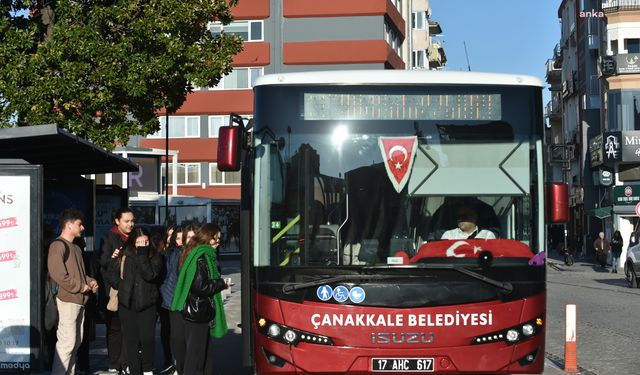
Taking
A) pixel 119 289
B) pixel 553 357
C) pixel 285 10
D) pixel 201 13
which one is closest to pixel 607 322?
pixel 553 357

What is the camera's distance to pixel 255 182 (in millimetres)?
10719

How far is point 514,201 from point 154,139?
66.3 m

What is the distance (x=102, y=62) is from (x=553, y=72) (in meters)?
83.2

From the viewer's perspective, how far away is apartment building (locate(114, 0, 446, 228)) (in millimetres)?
71688

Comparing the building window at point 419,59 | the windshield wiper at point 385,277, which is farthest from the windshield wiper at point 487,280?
the building window at point 419,59

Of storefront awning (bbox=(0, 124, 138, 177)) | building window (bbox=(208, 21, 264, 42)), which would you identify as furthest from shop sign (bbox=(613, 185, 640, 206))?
storefront awning (bbox=(0, 124, 138, 177))

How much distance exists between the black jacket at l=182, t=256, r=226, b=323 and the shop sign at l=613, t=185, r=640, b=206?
47692 millimetres

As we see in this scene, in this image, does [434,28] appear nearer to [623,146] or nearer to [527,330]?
[623,146]

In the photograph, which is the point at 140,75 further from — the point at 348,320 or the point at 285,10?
the point at 285,10

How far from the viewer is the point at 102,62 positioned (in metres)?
22.5

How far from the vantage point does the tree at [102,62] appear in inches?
876

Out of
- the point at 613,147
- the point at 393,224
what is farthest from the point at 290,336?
the point at 613,147

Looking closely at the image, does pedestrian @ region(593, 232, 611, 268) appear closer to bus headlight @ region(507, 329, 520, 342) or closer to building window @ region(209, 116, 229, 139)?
building window @ region(209, 116, 229, 139)

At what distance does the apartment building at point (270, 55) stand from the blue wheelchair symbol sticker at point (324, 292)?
189ft
